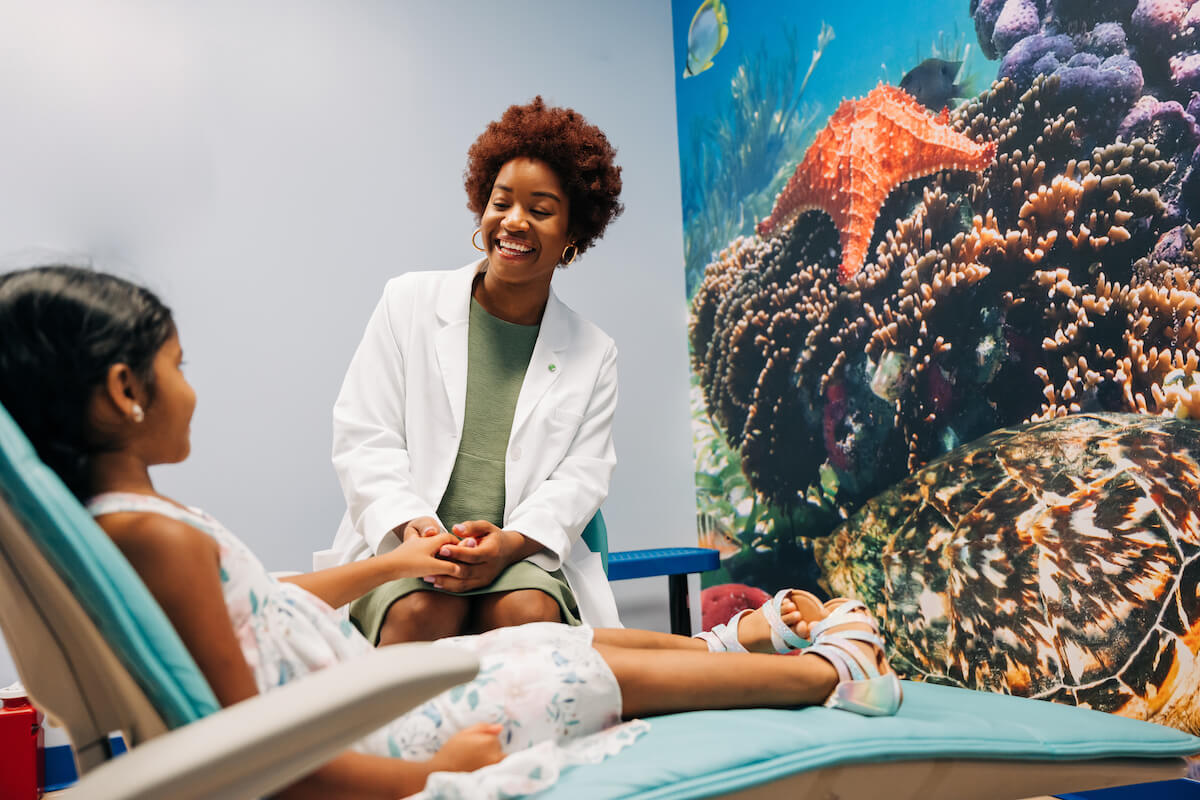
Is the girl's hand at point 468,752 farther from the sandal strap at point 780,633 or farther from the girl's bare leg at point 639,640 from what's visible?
the sandal strap at point 780,633

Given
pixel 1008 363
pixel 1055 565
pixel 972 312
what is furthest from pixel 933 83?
pixel 1055 565

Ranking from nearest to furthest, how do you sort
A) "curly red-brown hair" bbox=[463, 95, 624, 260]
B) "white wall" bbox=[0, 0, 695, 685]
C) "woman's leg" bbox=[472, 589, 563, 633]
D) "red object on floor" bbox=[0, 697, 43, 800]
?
1. "woman's leg" bbox=[472, 589, 563, 633]
2. "curly red-brown hair" bbox=[463, 95, 624, 260]
3. "red object on floor" bbox=[0, 697, 43, 800]
4. "white wall" bbox=[0, 0, 695, 685]

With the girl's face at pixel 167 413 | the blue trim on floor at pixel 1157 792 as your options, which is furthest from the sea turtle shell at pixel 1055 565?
the girl's face at pixel 167 413

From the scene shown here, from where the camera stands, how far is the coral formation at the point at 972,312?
192 centimetres

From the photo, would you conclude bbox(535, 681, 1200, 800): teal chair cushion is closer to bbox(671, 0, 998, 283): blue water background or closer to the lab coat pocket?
the lab coat pocket

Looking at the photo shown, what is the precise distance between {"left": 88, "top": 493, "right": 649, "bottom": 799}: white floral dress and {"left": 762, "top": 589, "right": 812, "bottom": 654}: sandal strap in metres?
0.39

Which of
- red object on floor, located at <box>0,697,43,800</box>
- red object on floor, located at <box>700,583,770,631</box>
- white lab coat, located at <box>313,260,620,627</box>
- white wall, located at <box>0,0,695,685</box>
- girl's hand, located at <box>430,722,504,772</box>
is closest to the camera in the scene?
girl's hand, located at <box>430,722,504,772</box>

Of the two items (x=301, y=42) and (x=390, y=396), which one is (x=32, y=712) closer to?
(x=390, y=396)

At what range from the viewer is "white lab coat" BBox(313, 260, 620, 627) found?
1.62m

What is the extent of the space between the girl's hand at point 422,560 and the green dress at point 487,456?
3.1 inches

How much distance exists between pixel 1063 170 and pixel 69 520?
2.12 metres

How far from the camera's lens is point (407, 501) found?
5.13ft

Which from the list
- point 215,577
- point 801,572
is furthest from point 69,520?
point 801,572

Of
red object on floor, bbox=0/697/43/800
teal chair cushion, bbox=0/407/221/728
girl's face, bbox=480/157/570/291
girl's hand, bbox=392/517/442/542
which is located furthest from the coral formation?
red object on floor, bbox=0/697/43/800
